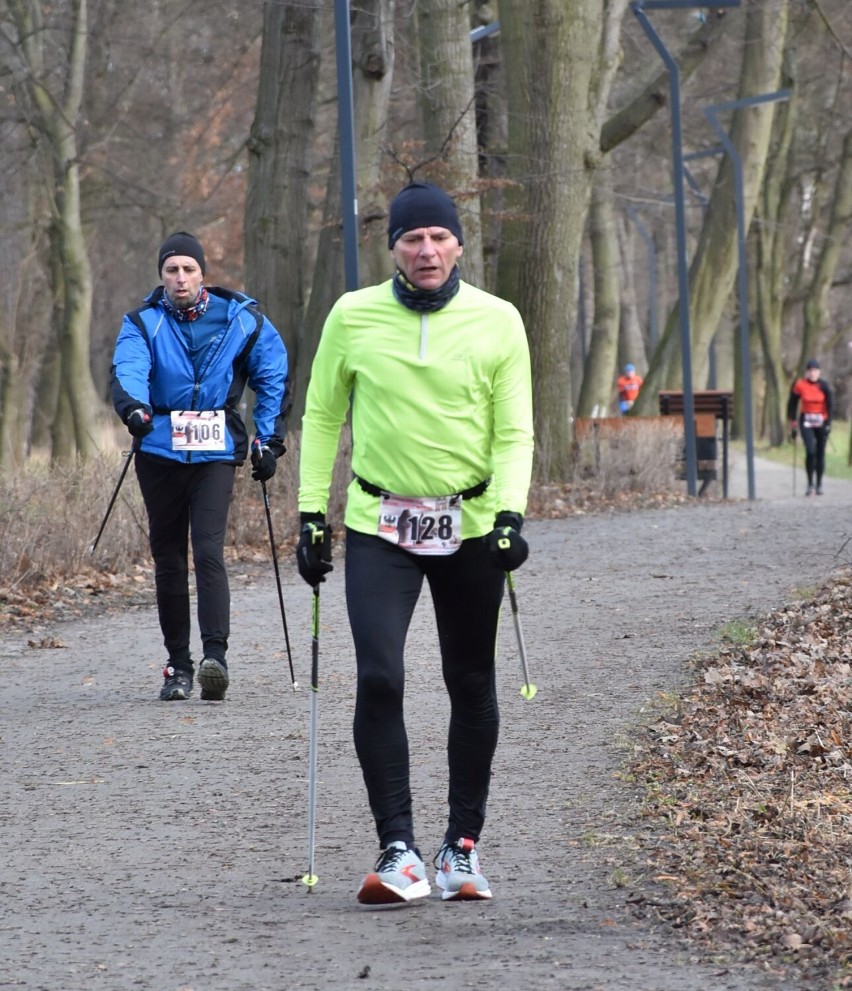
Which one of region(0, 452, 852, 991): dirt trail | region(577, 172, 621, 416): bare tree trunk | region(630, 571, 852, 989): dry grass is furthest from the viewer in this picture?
region(577, 172, 621, 416): bare tree trunk

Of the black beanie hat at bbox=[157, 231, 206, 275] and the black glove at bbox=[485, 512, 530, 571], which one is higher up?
the black beanie hat at bbox=[157, 231, 206, 275]

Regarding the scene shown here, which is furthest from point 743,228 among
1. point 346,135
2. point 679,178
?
point 346,135

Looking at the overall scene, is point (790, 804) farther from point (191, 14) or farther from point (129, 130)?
point (129, 130)

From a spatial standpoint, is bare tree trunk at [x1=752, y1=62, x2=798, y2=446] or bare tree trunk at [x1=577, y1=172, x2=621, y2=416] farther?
bare tree trunk at [x1=752, y1=62, x2=798, y2=446]

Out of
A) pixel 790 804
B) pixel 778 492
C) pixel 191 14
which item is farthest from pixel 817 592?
pixel 191 14

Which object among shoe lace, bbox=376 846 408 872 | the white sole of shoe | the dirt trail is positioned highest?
shoe lace, bbox=376 846 408 872

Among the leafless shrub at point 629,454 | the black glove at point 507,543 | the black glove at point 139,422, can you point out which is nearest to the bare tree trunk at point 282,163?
the leafless shrub at point 629,454

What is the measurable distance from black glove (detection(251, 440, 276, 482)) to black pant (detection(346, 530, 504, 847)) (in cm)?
328

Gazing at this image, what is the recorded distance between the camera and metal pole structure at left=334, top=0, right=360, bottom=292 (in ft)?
51.2

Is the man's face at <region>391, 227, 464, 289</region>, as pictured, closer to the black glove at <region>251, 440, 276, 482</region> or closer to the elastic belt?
the elastic belt

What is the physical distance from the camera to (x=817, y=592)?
1220 centimetres

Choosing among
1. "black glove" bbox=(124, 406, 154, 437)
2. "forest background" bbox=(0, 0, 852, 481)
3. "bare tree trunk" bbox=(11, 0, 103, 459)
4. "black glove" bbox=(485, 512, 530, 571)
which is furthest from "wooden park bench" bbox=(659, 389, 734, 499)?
"black glove" bbox=(485, 512, 530, 571)

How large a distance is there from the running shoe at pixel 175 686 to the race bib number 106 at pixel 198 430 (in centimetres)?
109

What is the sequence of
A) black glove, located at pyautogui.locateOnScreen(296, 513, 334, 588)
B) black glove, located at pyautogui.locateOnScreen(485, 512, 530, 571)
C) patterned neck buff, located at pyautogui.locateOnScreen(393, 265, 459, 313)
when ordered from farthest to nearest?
black glove, located at pyautogui.locateOnScreen(296, 513, 334, 588), patterned neck buff, located at pyautogui.locateOnScreen(393, 265, 459, 313), black glove, located at pyautogui.locateOnScreen(485, 512, 530, 571)
